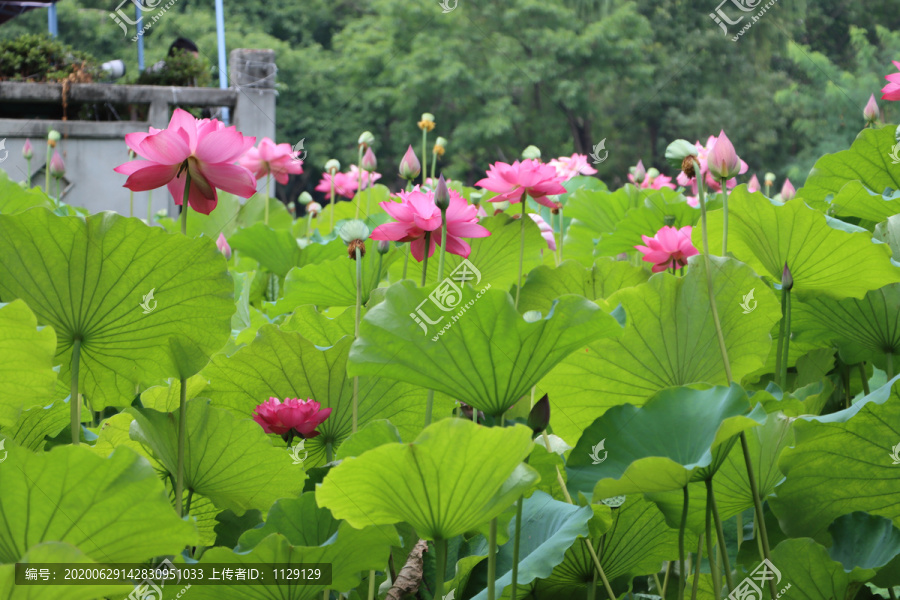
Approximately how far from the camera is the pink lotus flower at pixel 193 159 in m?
0.47

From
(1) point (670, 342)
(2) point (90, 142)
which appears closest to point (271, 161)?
(1) point (670, 342)

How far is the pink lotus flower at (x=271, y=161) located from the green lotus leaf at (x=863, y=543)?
941mm

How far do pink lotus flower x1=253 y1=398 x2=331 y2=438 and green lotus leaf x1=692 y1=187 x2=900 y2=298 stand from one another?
0.37m

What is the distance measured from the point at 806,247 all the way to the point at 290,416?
1.34 ft

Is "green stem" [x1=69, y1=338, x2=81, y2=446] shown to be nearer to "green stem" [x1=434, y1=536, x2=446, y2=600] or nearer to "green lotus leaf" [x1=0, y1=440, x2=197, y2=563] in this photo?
"green lotus leaf" [x1=0, y1=440, x2=197, y2=563]

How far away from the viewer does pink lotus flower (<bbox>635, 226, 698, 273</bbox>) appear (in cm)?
73

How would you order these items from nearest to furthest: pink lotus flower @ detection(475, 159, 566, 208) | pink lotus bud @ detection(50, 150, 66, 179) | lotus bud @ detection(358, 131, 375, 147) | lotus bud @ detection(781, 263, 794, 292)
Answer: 1. lotus bud @ detection(781, 263, 794, 292)
2. pink lotus flower @ detection(475, 159, 566, 208)
3. lotus bud @ detection(358, 131, 375, 147)
4. pink lotus bud @ detection(50, 150, 66, 179)

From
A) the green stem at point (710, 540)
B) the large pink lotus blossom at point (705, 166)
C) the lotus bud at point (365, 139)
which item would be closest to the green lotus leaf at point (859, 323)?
the large pink lotus blossom at point (705, 166)

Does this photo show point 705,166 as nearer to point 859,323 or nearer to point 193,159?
point 859,323

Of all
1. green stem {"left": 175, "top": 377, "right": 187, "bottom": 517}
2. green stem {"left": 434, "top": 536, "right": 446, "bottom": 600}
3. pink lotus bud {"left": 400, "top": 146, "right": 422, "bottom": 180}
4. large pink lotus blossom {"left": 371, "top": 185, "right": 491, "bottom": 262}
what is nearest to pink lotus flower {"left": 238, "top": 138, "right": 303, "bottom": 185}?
A: pink lotus bud {"left": 400, "top": 146, "right": 422, "bottom": 180}

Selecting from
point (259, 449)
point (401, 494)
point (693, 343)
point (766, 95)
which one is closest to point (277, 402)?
point (259, 449)

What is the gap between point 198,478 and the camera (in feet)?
1.68

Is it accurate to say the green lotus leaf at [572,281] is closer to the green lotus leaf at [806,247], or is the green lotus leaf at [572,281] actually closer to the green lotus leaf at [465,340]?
the green lotus leaf at [806,247]

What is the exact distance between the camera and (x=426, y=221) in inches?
21.3
